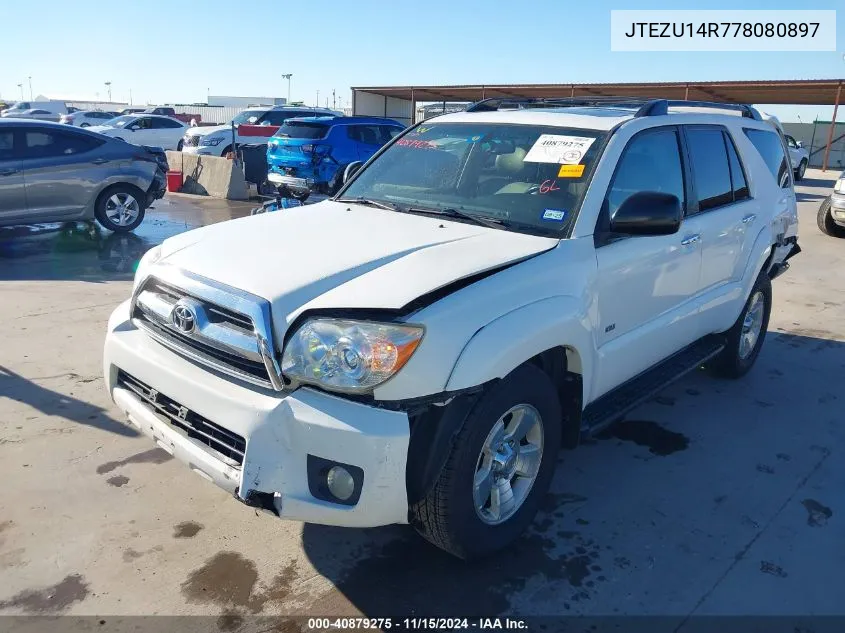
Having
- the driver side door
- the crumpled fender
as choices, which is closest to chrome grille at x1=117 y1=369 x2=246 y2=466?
the crumpled fender

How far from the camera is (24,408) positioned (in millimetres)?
4273

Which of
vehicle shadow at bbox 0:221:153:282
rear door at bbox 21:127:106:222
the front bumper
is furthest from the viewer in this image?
rear door at bbox 21:127:106:222

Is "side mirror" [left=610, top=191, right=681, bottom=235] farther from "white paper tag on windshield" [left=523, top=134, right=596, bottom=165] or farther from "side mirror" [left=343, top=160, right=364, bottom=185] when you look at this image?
"side mirror" [left=343, top=160, right=364, bottom=185]

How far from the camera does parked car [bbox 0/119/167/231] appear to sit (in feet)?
29.0

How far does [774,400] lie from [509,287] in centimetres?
314

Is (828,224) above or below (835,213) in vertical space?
below

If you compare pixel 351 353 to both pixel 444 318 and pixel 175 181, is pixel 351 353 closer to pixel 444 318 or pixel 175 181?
pixel 444 318

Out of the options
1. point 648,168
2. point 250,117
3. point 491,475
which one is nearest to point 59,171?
point 648,168

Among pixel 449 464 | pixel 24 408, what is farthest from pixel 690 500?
pixel 24 408

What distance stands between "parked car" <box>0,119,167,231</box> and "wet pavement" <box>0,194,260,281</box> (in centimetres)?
38

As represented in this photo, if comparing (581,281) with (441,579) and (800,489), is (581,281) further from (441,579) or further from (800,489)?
(800,489)

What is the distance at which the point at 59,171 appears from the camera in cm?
915

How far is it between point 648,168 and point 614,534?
1.96 metres

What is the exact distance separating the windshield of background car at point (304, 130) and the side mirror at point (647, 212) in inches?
442
